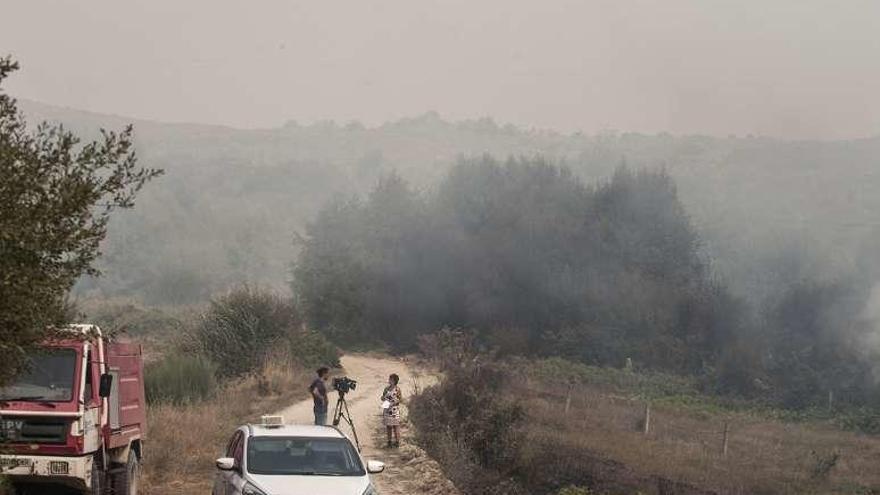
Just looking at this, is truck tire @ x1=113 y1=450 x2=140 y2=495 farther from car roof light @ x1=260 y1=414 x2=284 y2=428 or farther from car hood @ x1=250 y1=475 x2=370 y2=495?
car hood @ x1=250 y1=475 x2=370 y2=495

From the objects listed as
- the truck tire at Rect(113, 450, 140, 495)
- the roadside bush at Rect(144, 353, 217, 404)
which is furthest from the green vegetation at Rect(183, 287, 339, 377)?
the truck tire at Rect(113, 450, 140, 495)

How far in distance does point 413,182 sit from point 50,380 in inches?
5164

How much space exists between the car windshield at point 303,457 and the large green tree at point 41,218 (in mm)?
3819

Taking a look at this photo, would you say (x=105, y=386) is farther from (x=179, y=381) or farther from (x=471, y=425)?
(x=179, y=381)

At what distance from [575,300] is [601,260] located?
9.86ft

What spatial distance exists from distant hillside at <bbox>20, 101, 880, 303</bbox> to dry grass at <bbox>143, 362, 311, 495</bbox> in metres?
15.4

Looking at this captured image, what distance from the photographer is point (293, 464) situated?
13.9m

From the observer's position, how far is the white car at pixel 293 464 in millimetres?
13172

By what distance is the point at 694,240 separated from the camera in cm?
5862

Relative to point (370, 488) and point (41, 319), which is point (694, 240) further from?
point (41, 319)

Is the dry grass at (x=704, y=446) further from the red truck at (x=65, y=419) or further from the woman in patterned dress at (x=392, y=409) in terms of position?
the red truck at (x=65, y=419)

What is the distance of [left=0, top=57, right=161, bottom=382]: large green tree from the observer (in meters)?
9.36

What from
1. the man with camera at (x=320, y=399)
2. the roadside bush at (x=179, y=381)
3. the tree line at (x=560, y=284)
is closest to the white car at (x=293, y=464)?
the man with camera at (x=320, y=399)

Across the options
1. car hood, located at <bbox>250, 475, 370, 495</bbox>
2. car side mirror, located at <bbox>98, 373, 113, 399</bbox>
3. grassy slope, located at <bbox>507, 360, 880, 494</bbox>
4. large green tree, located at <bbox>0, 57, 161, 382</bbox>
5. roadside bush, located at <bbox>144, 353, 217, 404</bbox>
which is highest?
large green tree, located at <bbox>0, 57, 161, 382</bbox>
